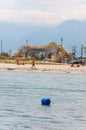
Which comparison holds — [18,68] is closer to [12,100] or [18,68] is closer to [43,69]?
[43,69]

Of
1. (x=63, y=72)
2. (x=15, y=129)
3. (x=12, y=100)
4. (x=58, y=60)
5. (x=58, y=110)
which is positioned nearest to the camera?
(x=15, y=129)

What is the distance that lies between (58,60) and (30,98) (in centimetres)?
13147

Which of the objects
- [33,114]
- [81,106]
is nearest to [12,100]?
[81,106]

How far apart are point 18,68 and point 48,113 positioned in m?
86.6

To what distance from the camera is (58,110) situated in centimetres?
4497

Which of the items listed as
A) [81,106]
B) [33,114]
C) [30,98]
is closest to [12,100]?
[30,98]

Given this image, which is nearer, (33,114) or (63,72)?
(33,114)

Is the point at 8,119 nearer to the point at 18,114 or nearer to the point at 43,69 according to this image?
the point at 18,114

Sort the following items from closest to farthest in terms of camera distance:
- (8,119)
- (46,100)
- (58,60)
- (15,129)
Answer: (15,129), (8,119), (46,100), (58,60)

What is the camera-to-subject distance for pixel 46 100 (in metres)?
48.6

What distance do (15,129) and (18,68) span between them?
9538cm

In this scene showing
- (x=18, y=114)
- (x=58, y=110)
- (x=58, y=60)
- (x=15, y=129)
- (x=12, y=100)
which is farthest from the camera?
(x=58, y=60)

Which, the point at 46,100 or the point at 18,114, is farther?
the point at 46,100

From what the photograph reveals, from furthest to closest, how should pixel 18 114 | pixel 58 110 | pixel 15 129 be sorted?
1. pixel 58 110
2. pixel 18 114
3. pixel 15 129
